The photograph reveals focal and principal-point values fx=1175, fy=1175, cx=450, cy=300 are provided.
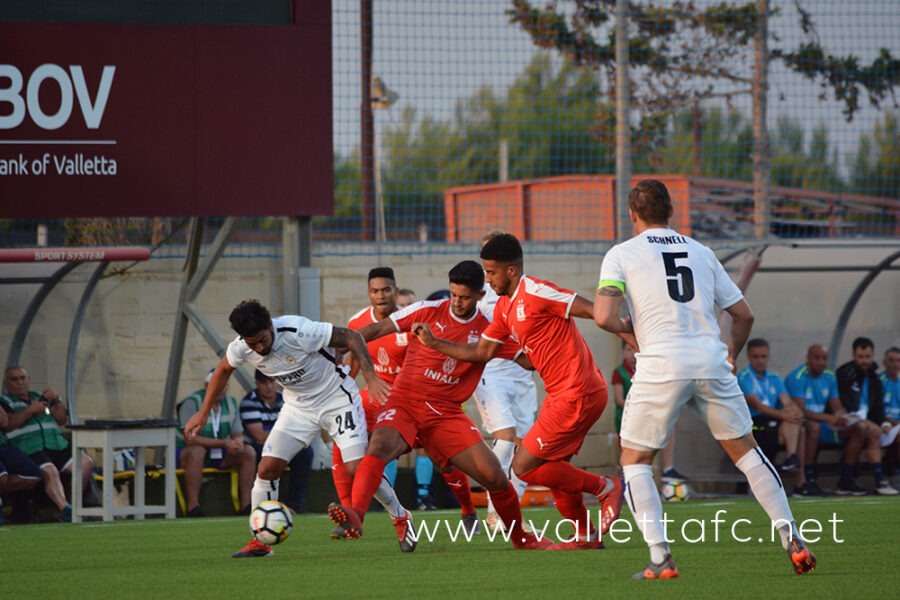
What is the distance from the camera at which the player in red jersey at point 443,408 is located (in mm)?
7438

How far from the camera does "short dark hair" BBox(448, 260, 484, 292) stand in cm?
763

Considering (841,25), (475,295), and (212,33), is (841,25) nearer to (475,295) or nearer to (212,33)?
(212,33)

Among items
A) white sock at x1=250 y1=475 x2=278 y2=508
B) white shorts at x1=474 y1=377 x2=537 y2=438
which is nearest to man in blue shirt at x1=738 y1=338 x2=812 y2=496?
white shorts at x1=474 y1=377 x2=537 y2=438

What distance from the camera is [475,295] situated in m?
7.78

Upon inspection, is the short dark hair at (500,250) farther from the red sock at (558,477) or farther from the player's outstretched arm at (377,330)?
the red sock at (558,477)

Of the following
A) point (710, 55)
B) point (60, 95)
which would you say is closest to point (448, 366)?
point (60, 95)

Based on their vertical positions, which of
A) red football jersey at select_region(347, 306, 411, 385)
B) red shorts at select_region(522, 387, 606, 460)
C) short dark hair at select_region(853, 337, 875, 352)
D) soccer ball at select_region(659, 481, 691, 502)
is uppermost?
red football jersey at select_region(347, 306, 411, 385)

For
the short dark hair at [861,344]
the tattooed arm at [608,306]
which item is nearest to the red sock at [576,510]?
the tattooed arm at [608,306]

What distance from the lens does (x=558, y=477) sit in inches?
285

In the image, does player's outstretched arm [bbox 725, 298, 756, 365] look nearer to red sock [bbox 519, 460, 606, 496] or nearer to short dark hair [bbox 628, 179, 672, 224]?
short dark hair [bbox 628, 179, 672, 224]

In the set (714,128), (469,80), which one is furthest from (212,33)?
(714,128)

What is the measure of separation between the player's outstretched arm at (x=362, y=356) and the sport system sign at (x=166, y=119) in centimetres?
431

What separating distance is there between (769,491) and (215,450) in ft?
23.4

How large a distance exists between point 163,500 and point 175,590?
6.03 metres
